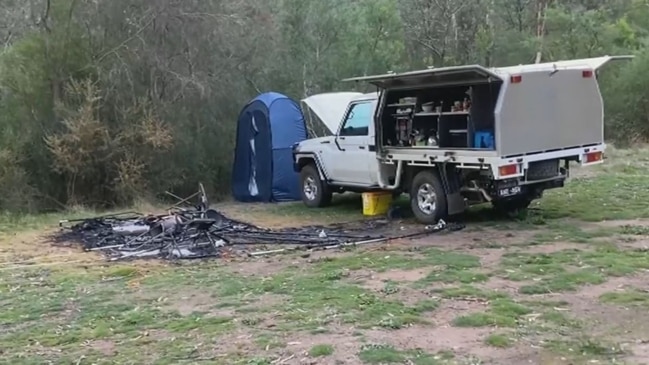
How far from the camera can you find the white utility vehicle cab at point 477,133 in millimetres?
10617

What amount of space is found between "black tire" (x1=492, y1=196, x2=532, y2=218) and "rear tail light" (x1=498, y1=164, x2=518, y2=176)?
119cm

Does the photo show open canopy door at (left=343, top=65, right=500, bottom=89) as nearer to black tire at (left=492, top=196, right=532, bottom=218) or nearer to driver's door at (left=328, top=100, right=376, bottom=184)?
driver's door at (left=328, top=100, right=376, bottom=184)

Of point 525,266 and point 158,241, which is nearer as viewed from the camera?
point 525,266

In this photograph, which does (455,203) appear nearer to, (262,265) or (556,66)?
(556,66)

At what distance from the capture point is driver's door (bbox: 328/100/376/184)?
509 inches

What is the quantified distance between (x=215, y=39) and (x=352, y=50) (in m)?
4.85

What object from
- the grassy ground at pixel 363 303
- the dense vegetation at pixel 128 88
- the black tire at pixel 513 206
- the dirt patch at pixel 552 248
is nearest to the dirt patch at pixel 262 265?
the grassy ground at pixel 363 303

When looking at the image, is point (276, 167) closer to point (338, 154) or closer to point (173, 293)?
point (338, 154)

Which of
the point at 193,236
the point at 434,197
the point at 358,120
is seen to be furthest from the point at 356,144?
Result: the point at 193,236

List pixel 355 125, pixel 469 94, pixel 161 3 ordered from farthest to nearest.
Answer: pixel 161 3, pixel 355 125, pixel 469 94

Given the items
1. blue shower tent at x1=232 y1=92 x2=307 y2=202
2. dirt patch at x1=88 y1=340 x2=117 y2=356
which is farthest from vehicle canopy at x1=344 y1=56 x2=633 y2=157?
dirt patch at x1=88 y1=340 x2=117 y2=356

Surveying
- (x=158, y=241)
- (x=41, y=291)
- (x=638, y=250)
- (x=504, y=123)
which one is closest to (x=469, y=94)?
(x=504, y=123)

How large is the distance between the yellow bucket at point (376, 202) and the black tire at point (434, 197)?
1105mm

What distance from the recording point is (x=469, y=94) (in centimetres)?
1147
